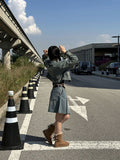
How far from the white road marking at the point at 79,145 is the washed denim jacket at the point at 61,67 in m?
1.22

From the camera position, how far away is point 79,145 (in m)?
4.80

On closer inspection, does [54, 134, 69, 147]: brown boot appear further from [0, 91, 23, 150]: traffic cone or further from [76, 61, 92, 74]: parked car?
[76, 61, 92, 74]: parked car

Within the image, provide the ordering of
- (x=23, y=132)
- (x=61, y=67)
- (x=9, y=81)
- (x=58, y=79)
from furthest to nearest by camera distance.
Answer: (x=9, y=81) → (x=23, y=132) → (x=58, y=79) → (x=61, y=67)

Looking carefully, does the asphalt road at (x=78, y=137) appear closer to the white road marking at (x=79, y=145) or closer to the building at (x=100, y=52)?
the white road marking at (x=79, y=145)

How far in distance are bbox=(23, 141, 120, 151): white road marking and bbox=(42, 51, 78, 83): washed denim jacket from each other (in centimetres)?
122

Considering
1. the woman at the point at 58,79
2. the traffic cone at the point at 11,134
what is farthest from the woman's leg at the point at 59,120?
the traffic cone at the point at 11,134

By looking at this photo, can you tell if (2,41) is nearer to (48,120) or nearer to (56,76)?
(48,120)

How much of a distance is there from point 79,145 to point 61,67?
1.49 meters

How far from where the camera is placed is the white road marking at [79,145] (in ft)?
15.3

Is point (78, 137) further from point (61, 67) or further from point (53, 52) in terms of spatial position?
point (53, 52)

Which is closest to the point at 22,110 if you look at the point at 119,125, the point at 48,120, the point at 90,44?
the point at 48,120

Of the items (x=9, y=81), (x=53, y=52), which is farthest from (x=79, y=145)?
(x=9, y=81)

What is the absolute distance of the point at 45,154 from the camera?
14.3 feet

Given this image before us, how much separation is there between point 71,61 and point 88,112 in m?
4.09
